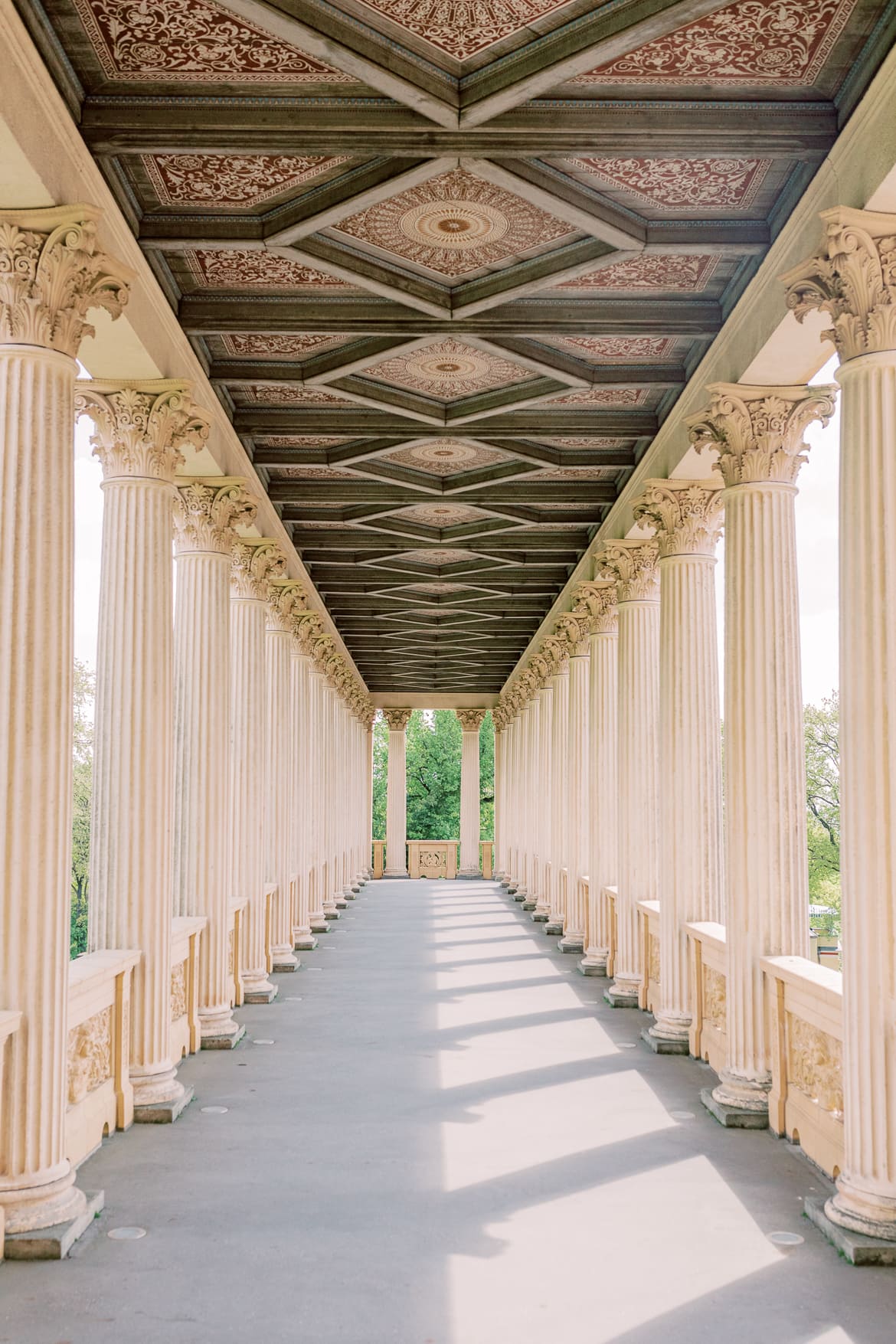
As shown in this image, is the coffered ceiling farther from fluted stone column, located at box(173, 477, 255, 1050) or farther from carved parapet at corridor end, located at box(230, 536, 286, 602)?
fluted stone column, located at box(173, 477, 255, 1050)

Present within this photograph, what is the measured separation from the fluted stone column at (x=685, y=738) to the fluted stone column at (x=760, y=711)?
1.85m

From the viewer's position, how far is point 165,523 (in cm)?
913

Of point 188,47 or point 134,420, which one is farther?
point 134,420

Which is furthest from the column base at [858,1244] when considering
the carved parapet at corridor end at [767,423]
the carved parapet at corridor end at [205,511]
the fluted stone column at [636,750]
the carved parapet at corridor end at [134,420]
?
the carved parapet at corridor end at [205,511]

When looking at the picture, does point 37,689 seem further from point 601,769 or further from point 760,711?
point 601,769

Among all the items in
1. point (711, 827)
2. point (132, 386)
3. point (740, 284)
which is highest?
point (740, 284)

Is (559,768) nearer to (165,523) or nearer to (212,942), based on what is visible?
(212,942)

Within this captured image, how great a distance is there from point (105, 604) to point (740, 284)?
209 inches

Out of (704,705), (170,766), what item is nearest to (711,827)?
(704,705)

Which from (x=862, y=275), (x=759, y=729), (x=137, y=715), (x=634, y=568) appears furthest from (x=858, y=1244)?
(x=634, y=568)

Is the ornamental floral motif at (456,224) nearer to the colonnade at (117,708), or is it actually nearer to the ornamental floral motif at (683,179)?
the ornamental floral motif at (683,179)

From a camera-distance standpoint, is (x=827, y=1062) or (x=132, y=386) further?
(x=132, y=386)

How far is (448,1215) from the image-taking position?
6.43 m

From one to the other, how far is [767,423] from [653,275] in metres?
1.43
